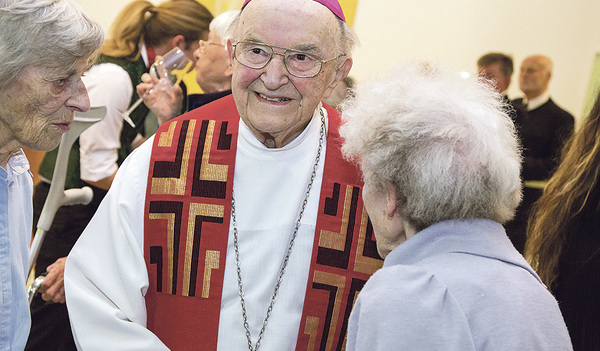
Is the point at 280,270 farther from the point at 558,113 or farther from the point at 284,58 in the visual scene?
the point at 558,113

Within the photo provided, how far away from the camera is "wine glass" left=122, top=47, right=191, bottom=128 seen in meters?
3.42

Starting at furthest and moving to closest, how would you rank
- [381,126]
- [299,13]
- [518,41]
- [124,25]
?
[518,41] < [124,25] < [299,13] < [381,126]

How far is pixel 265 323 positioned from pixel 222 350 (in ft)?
0.53

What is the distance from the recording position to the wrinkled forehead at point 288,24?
2145 mm

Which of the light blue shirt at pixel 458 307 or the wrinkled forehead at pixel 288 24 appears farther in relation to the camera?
the wrinkled forehead at pixel 288 24

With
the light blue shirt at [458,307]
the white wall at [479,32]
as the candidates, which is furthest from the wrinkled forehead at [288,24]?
the white wall at [479,32]

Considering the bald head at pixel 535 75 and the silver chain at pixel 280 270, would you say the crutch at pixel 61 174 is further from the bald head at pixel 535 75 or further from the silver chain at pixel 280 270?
the bald head at pixel 535 75

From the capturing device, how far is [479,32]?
6.86 m

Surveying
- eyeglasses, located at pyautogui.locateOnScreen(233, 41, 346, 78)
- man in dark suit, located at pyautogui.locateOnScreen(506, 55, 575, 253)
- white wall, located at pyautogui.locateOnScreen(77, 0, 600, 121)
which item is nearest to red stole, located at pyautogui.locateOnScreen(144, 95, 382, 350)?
A: eyeglasses, located at pyautogui.locateOnScreen(233, 41, 346, 78)

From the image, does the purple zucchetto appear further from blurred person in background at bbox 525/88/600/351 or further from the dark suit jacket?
the dark suit jacket

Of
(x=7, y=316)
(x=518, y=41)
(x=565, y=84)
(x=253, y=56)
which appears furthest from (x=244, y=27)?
(x=565, y=84)

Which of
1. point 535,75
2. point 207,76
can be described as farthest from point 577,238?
point 535,75

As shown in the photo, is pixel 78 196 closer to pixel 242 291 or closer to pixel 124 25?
pixel 242 291

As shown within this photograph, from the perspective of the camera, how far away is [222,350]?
7.23 feet
